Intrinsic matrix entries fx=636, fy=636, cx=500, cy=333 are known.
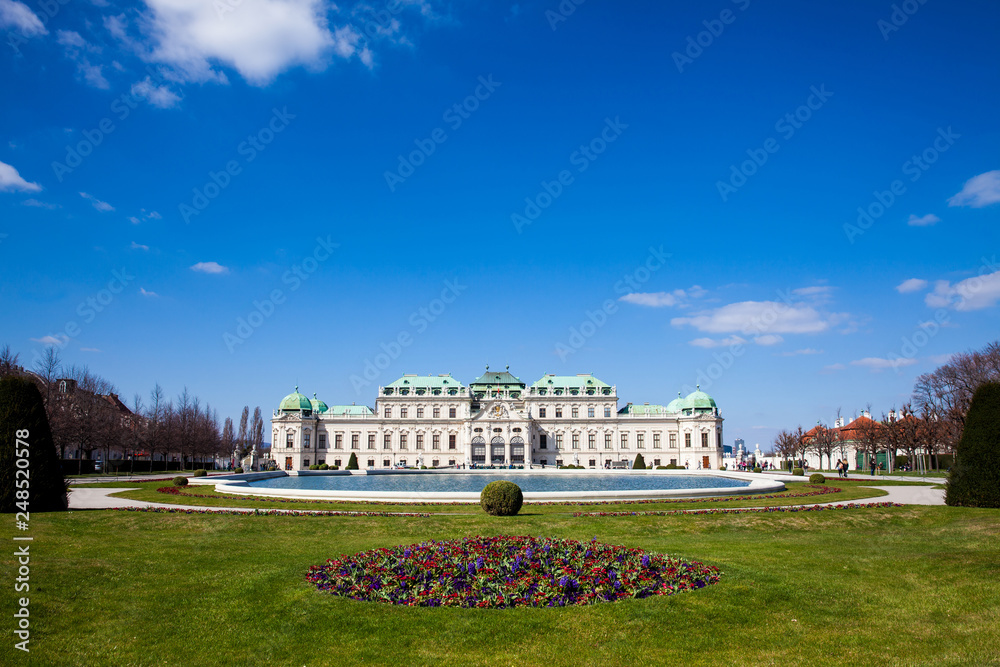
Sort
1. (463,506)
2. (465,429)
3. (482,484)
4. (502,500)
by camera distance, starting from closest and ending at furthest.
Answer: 1. (502,500)
2. (463,506)
3. (482,484)
4. (465,429)

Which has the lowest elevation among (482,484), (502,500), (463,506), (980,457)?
(482,484)

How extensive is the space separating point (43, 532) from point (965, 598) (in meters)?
22.6

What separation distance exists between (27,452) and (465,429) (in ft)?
241

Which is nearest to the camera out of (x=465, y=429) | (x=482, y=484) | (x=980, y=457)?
(x=980, y=457)

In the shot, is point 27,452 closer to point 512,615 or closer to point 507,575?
point 507,575

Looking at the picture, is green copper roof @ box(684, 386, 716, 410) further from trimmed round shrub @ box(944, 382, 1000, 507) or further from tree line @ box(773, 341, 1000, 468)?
trimmed round shrub @ box(944, 382, 1000, 507)

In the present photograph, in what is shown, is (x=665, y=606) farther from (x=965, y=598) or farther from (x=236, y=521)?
(x=236, y=521)

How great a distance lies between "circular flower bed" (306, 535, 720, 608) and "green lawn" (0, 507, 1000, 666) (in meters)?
0.48

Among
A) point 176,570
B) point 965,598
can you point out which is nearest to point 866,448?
point 965,598

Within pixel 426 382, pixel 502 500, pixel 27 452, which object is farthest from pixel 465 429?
pixel 27 452

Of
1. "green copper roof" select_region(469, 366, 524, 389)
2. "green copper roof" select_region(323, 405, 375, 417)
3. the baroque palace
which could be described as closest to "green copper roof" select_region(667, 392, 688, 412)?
the baroque palace

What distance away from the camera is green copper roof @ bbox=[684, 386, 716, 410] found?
312 feet

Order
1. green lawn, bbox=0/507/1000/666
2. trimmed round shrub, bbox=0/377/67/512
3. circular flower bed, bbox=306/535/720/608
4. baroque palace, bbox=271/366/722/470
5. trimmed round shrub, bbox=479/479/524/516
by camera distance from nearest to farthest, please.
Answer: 1. green lawn, bbox=0/507/1000/666
2. circular flower bed, bbox=306/535/720/608
3. trimmed round shrub, bbox=0/377/67/512
4. trimmed round shrub, bbox=479/479/524/516
5. baroque palace, bbox=271/366/722/470

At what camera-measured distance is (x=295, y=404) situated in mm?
96438
